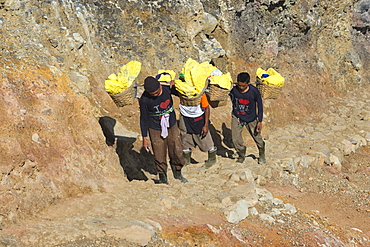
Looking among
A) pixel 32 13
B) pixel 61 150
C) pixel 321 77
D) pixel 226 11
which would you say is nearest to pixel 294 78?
pixel 321 77

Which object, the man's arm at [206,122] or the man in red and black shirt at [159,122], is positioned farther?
the man's arm at [206,122]

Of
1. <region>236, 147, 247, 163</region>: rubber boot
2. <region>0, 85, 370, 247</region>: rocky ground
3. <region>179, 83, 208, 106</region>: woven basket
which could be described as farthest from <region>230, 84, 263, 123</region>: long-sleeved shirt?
<region>179, 83, 208, 106</region>: woven basket

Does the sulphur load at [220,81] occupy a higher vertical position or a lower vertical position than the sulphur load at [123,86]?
lower

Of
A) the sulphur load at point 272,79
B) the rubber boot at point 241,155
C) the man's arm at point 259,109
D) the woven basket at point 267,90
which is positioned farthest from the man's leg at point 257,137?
the sulphur load at point 272,79

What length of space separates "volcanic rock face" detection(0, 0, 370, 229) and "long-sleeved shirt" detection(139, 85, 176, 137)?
2.85 feet

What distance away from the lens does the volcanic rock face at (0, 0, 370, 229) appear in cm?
434

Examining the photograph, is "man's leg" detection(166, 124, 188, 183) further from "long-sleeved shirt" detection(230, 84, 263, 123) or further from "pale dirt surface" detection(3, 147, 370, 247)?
"long-sleeved shirt" detection(230, 84, 263, 123)

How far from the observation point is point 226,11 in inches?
405

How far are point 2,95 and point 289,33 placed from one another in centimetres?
901

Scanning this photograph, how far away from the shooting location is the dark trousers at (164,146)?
5055mm

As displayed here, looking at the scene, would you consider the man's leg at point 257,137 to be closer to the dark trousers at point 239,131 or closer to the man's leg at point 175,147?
the dark trousers at point 239,131

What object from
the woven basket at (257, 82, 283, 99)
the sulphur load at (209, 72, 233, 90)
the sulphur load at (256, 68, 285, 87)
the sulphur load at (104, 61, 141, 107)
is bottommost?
the woven basket at (257, 82, 283, 99)

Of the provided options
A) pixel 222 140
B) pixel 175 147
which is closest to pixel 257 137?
pixel 222 140

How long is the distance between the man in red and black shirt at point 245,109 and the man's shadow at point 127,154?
158cm
